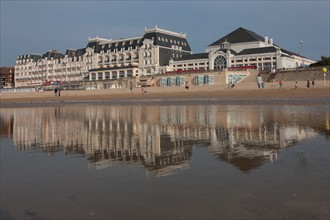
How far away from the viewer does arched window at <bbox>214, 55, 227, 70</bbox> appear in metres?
84.3

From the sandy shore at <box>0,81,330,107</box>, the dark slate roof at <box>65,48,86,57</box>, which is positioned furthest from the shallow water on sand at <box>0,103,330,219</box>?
the dark slate roof at <box>65,48,86,57</box>

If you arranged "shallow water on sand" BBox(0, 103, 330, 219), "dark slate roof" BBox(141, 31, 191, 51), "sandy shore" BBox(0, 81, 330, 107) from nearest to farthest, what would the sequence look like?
"shallow water on sand" BBox(0, 103, 330, 219) → "sandy shore" BBox(0, 81, 330, 107) → "dark slate roof" BBox(141, 31, 191, 51)

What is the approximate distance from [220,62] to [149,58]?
26706mm

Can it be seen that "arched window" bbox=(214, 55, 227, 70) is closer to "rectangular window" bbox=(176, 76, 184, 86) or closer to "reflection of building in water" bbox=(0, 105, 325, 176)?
"rectangular window" bbox=(176, 76, 184, 86)

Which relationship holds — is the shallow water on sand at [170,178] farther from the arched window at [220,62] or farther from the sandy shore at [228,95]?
the arched window at [220,62]

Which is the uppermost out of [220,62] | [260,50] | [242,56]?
[260,50]

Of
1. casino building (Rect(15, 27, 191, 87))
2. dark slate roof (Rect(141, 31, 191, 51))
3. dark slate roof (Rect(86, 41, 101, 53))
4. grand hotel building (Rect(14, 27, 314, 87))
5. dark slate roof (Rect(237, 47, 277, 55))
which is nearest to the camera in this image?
dark slate roof (Rect(237, 47, 277, 55))

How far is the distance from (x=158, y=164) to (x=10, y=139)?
767 cm

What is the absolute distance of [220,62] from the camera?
84.8m

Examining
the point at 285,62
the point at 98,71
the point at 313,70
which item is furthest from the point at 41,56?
the point at 313,70

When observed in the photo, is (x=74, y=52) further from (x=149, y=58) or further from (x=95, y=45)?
(x=149, y=58)

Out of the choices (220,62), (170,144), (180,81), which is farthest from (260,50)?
(170,144)

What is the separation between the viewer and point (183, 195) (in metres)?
5.44

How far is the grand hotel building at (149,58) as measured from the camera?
82875 millimetres
